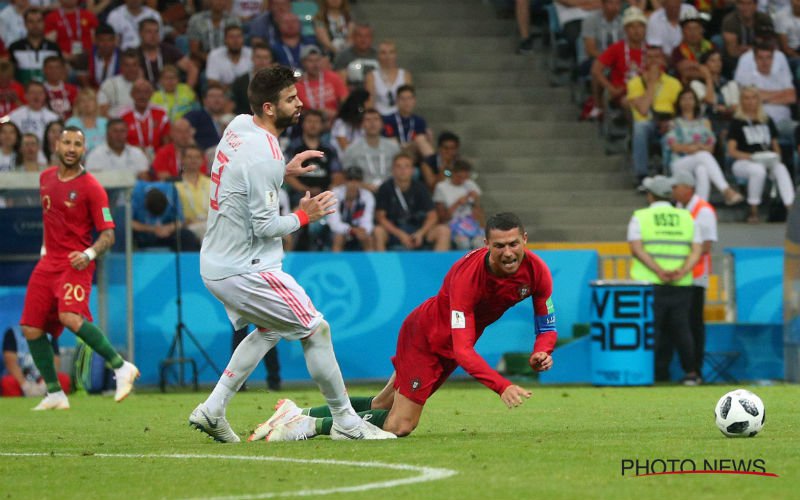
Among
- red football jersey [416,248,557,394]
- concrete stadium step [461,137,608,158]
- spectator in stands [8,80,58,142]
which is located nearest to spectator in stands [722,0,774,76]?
concrete stadium step [461,137,608,158]

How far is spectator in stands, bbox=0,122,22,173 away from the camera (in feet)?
57.4

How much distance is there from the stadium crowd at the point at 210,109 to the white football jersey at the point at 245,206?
7.28 m

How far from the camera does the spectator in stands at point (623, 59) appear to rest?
20906 mm

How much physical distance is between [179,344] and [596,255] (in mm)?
4990

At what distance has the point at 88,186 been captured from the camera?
13289 mm

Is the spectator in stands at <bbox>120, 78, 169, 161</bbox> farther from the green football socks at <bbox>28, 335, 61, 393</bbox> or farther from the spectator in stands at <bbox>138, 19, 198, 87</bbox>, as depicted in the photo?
the green football socks at <bbox>28, 335, 61, 393</bbox>

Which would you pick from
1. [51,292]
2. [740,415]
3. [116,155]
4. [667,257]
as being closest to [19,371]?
[51,292]

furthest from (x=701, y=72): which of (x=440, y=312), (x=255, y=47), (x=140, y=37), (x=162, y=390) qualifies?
(x=440, y=312)

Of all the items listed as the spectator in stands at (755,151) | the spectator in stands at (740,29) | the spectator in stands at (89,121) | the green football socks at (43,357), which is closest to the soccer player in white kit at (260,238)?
the green football socks at (43,357)

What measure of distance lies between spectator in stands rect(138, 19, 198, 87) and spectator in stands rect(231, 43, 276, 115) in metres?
0.90

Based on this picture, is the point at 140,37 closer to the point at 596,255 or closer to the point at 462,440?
the point at 596,255

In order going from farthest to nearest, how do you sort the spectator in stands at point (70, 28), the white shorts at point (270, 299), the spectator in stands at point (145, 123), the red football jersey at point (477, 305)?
the spectator in stands at point (70, 28), the spectator in stands at point (145, 123), the white shorts at point (270, 299), the red football jersey at point (477, 305)

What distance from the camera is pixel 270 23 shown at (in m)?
20.5

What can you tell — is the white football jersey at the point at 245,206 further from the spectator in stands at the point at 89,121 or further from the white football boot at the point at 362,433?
the spectator in stands at the point at 89,121
